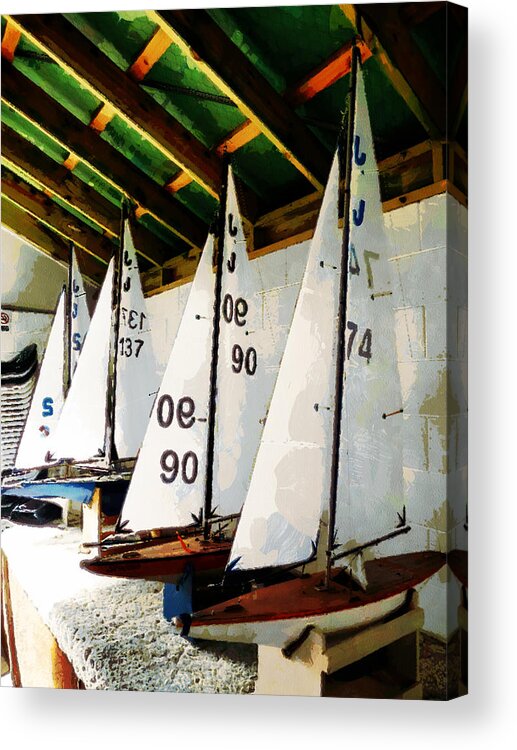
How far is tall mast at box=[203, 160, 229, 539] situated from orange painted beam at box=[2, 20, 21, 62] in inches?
25.5

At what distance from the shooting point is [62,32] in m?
1.52

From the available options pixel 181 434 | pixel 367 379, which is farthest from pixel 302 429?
pixel 181 434

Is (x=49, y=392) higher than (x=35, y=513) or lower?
higher

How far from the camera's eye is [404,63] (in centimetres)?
144

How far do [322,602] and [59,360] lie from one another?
37.1 inches

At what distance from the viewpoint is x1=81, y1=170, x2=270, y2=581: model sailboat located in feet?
5.07

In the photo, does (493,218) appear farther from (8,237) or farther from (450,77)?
(8,237)

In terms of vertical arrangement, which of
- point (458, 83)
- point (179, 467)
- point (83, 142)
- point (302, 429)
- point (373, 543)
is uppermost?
point (458, 83)

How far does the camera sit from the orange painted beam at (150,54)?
1.50 meters

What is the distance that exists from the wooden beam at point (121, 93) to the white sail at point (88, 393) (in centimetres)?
35

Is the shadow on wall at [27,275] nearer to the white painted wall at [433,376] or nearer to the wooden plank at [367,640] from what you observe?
the white painted wall at [433,376]

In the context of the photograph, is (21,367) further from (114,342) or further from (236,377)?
(236,377)

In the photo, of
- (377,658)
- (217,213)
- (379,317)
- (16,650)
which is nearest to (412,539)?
(377,658)

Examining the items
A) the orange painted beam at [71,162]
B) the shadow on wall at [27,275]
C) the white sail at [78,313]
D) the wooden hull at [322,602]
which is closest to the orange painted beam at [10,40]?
the orange painted beam at [71,162]
